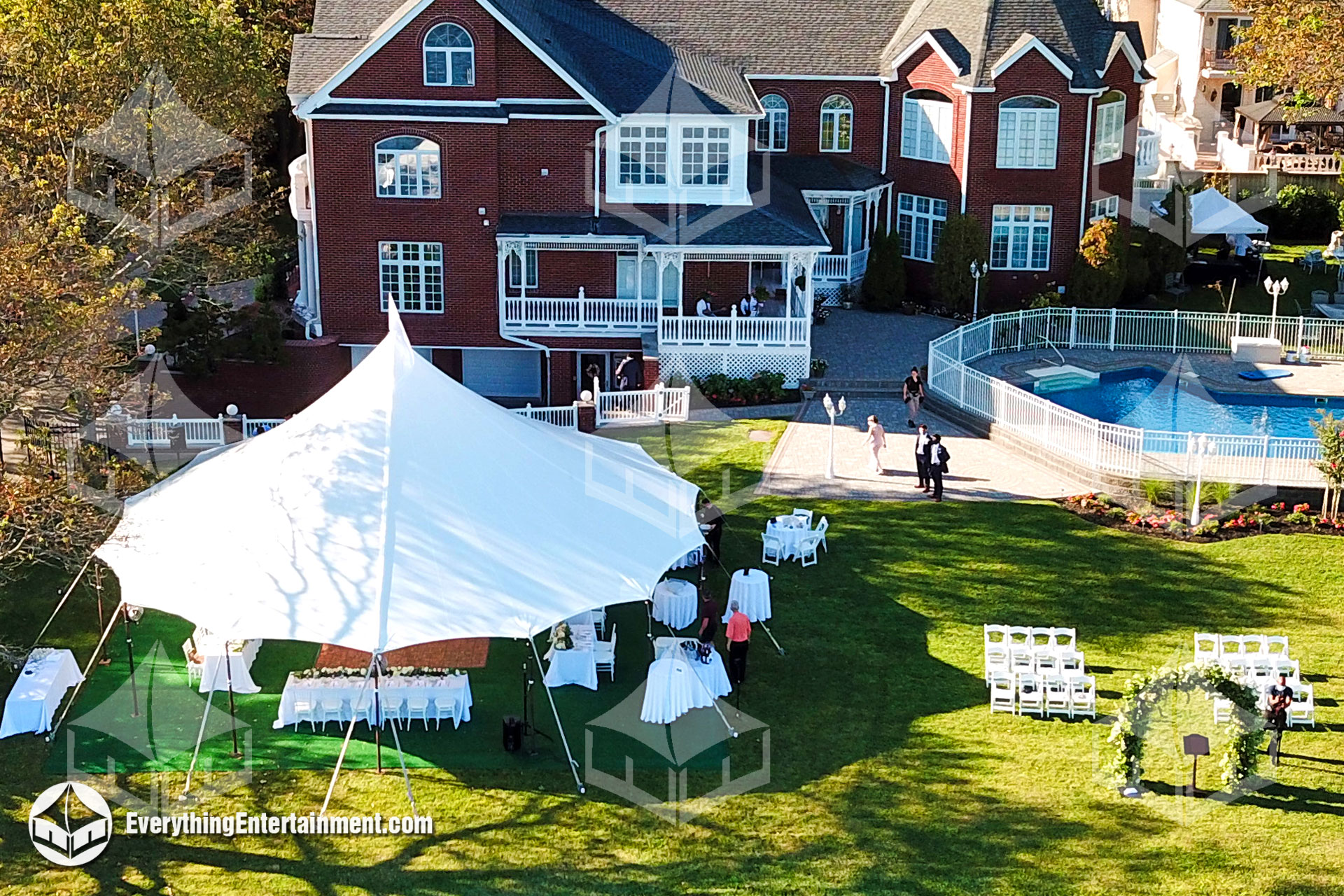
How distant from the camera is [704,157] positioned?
121ft

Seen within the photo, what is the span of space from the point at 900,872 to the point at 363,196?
2262cm

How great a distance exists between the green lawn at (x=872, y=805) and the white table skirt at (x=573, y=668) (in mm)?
968

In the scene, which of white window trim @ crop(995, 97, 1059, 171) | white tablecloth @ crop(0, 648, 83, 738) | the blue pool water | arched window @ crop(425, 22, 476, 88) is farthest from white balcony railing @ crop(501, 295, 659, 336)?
white tablecloth @ crop(0, 648, 83, 738)

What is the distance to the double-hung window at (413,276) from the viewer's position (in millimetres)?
37094

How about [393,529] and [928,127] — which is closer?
[393,529]

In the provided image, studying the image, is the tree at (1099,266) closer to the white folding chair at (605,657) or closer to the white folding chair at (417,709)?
the white folding chair at (605,657)

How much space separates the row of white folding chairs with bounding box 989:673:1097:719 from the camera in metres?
22.1

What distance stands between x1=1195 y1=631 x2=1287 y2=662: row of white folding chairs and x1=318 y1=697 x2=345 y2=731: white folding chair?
11.2 metres

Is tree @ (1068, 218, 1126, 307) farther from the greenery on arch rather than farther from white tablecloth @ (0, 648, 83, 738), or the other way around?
white tablecloth @ (0, 648, 83, 738)

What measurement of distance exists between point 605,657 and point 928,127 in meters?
22.9

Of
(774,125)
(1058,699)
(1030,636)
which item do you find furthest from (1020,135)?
(1058,699)

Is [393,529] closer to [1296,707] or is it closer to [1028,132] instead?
[1296,707]

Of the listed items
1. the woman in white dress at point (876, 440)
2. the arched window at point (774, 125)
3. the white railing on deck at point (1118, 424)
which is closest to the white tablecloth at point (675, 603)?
the woman in white dress at point (876, 440)

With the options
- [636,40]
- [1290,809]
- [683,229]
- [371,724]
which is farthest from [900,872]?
[636,40]
